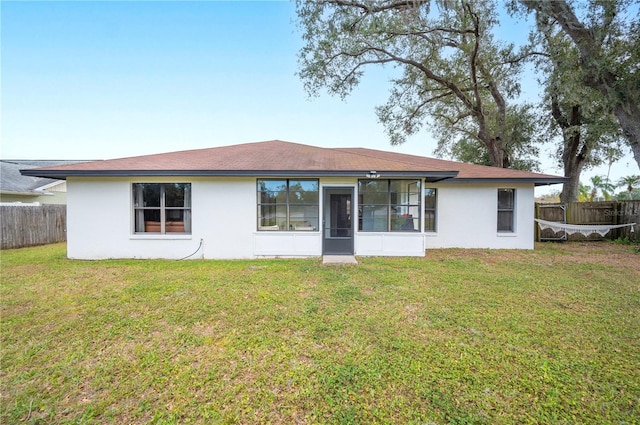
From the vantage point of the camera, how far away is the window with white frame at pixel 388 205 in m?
8.42

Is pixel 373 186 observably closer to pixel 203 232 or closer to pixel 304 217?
pixel 304 217

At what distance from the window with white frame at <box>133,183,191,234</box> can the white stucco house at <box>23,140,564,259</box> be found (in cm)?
3

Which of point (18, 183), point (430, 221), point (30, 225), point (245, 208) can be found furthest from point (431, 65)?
point (18, 183)

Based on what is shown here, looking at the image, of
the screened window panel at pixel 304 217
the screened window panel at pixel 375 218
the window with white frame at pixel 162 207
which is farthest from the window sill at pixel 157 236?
the screened window panel at pixel 375 218

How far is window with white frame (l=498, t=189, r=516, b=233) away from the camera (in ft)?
32.9

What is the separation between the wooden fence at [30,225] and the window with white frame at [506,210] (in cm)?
1771

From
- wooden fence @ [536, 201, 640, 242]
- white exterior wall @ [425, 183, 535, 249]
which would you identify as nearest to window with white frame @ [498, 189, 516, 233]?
white exterior wall @ [425, 183, 535, 249]

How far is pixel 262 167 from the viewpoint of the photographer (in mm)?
7969

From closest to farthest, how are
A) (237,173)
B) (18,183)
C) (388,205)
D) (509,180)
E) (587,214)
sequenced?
1. (237,173)
2. (388,205)
3. (509,180)
4. (587,214)
5. (18,183)

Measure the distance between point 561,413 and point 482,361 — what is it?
0.74 metres

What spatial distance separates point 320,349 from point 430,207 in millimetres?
8212

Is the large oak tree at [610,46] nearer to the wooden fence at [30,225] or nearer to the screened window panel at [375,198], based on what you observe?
the screened window panel at [375,198]

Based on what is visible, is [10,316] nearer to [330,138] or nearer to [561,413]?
[561,413]

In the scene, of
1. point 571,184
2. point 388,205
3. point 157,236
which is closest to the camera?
point 157,236
